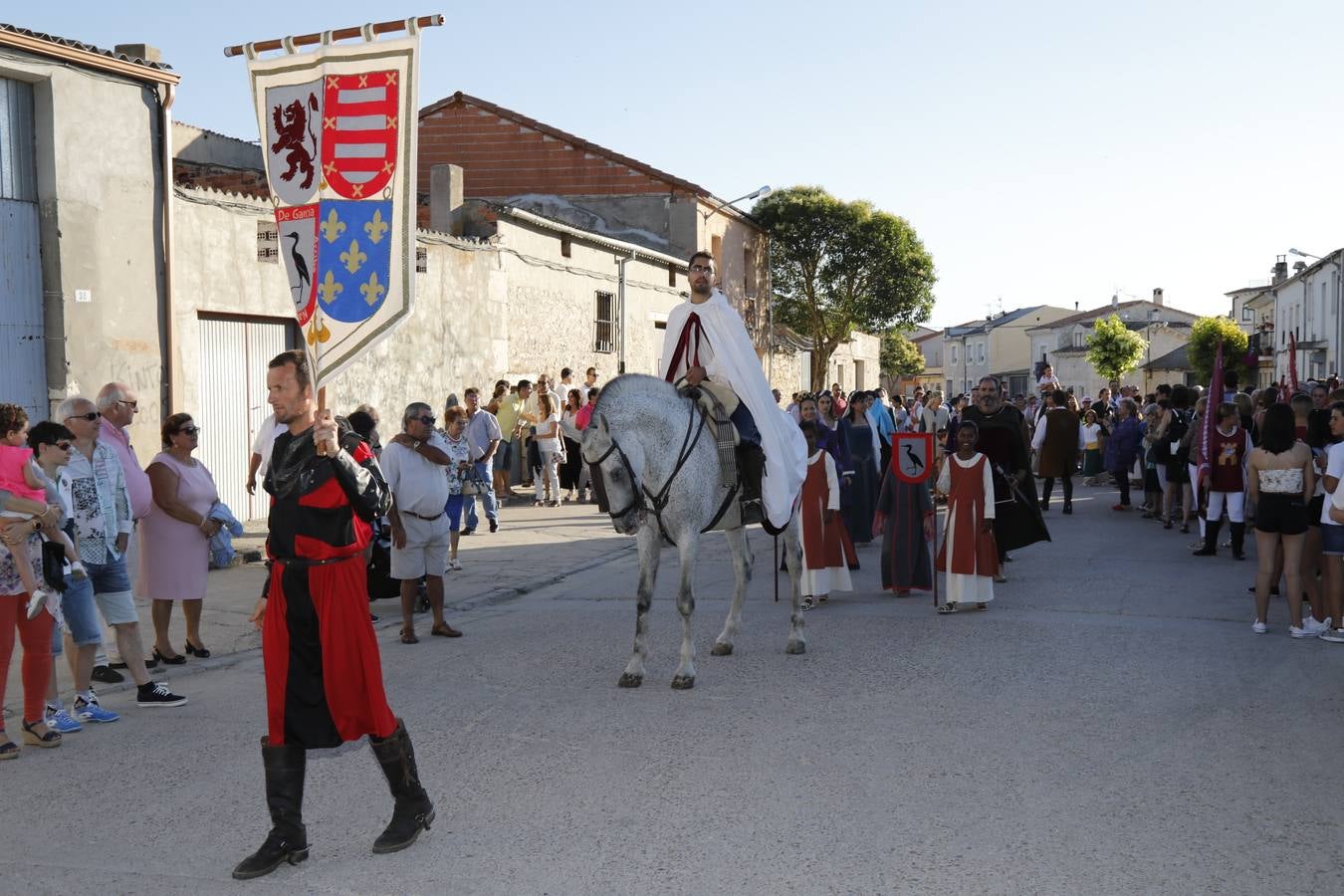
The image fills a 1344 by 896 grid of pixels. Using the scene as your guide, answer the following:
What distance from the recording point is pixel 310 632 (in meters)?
4.55

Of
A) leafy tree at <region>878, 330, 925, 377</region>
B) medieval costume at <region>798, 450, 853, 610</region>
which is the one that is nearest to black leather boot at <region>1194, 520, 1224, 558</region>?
medieval costume at <region>798, 450, 853, 610</region>

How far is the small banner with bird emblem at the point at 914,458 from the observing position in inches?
417

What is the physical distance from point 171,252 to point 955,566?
9882 millimetres

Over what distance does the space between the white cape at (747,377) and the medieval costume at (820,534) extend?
2010 mm

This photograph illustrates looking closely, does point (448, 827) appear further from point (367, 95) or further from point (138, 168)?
point (138, 168)

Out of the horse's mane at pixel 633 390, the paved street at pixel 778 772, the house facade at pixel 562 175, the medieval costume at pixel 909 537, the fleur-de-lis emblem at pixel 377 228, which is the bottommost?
the paved street at pixel 778 772

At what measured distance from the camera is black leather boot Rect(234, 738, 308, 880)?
14.7 ft

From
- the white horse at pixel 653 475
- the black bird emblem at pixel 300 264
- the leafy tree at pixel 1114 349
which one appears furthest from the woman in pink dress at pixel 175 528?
the leafy tree at pixel 1114 349

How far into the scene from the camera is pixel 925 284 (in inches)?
1816

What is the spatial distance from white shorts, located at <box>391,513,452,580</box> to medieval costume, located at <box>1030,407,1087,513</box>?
1197 centimetres

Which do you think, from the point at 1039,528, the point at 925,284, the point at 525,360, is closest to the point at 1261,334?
the point at 925,284

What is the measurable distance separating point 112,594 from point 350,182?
2850 millimetres

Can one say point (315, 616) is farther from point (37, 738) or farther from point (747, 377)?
point (747, 377)

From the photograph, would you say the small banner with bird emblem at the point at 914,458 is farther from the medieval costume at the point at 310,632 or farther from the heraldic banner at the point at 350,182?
the medieval costume at the point at 310,632
